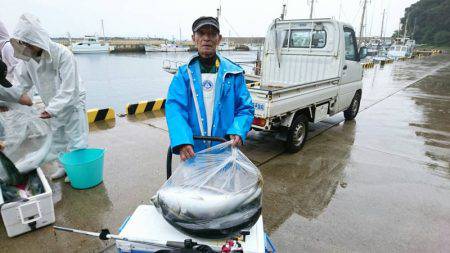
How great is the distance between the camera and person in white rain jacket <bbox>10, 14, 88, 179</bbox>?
2854 millimetres

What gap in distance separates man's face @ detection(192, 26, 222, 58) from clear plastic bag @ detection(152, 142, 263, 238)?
0.74 metres

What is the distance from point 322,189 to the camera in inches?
144

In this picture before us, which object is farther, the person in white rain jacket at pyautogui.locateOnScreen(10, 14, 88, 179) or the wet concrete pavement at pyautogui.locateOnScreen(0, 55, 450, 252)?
the person in white rain jacket at pyautogui.locateOnScreen(10, 14, 88, 179)

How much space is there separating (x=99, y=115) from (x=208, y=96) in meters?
4.98

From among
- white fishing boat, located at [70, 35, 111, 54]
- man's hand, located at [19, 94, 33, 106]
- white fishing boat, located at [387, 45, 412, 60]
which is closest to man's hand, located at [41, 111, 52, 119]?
man's hand, located at [19, 94, 33, 106]

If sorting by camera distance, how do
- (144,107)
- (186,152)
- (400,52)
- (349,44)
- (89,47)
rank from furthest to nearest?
(89,47)
(400,52)
(144,107)
(349,44)
(186,152)

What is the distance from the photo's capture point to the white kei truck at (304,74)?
4.36 m

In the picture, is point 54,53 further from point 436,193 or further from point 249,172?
point 436,193

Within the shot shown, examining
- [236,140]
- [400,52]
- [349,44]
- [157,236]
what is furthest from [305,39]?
[400,52]

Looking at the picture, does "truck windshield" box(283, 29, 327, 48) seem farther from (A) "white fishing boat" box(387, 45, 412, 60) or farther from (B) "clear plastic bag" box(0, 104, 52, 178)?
(A) "white fishing boat" box(387, 45, 412, 60)

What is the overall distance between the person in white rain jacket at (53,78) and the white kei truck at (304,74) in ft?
7.85

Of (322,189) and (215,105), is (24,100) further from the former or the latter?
(322,189)

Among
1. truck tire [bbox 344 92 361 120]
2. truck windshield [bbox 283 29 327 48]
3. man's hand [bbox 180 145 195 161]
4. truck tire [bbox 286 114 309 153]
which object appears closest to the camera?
man's hand [bbox 180 145 195 161]

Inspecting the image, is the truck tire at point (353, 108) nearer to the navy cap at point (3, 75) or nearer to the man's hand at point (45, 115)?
the man's hand at point (45, 115)
